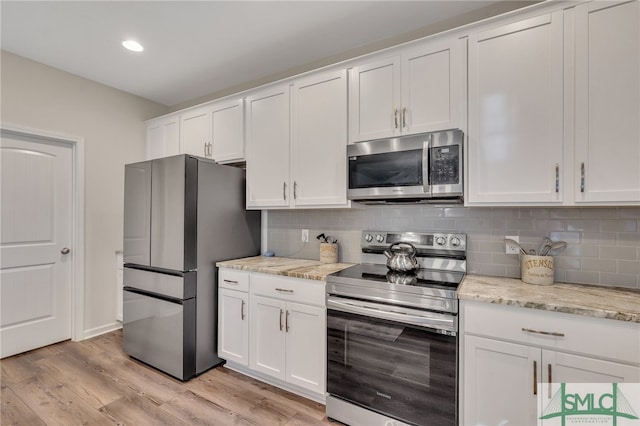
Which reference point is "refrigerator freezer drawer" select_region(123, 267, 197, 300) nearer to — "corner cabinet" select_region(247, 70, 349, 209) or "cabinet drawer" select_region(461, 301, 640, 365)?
"corner cabinet" select_region(247, 70, 349, 209)

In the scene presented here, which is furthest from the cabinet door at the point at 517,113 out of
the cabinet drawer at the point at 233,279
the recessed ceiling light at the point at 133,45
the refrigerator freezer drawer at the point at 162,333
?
the recessed ceiling light at the point at 133,45

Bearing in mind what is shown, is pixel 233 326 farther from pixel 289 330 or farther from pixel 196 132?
pixel 196 132

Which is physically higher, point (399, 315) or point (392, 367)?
point (399, 315)

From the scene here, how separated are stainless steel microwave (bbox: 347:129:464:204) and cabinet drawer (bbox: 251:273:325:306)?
0.69 meters

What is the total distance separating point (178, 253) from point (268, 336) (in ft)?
3.14

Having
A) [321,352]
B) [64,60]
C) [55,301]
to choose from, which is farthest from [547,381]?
[64,60]

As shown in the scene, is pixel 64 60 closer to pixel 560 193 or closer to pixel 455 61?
pixel 455 61

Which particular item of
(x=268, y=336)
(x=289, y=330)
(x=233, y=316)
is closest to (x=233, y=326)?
(x=233, y=316)

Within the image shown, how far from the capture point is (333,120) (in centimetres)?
228

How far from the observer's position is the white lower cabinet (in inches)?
79.7

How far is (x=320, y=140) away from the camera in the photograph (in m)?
2.34

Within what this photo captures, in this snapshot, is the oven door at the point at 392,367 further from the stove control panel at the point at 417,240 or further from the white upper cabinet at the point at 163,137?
the white upper cabinet at the point at 163,137

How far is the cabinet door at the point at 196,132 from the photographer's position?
3.02 m

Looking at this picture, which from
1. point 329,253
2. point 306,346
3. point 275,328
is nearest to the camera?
point 306,346
